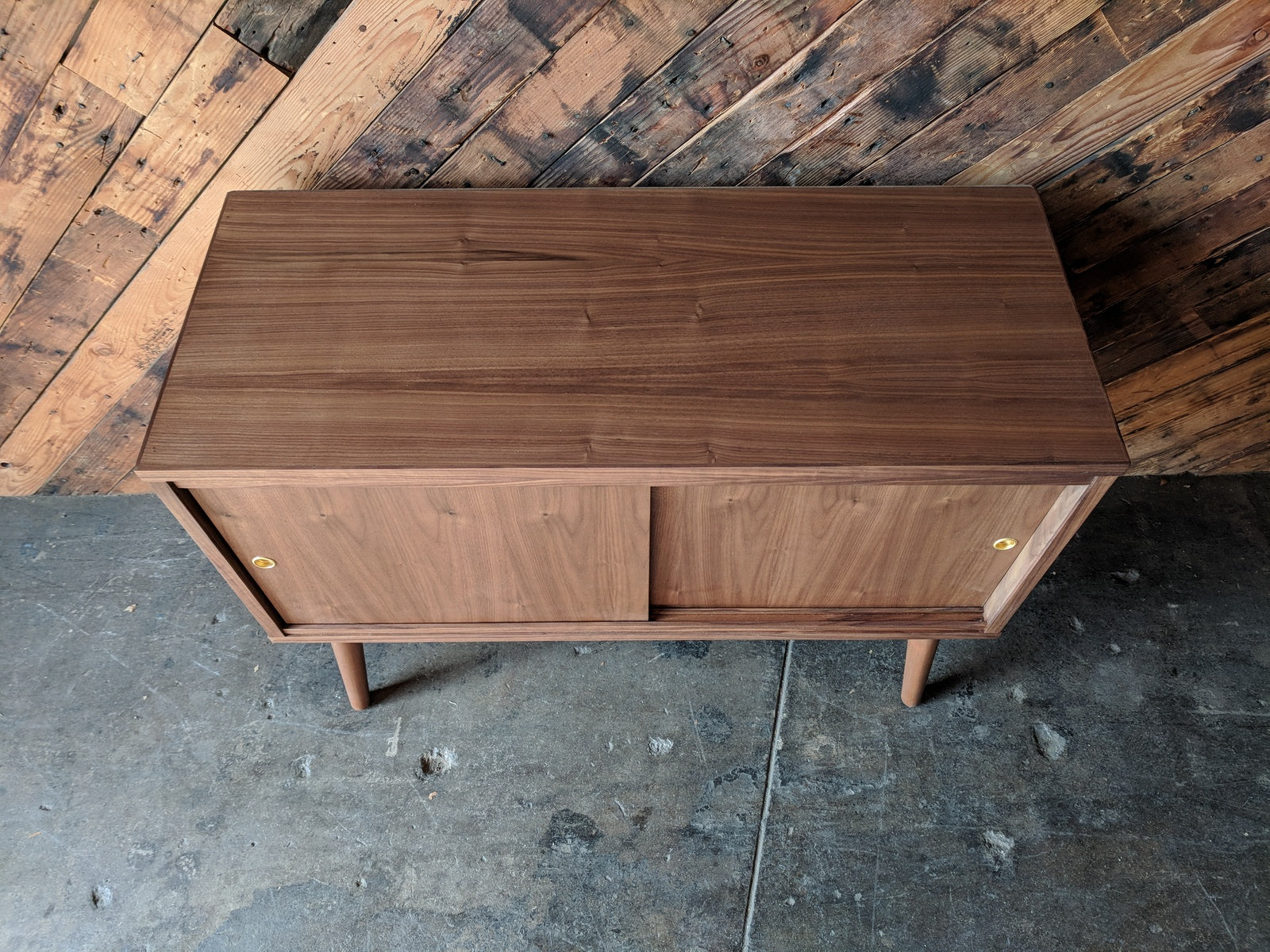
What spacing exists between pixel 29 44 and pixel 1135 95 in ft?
4.43

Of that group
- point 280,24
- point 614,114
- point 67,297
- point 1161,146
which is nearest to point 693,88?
point 614,114

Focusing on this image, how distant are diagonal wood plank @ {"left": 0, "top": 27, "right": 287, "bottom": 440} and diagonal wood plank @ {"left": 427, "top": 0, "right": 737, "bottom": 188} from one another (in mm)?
266

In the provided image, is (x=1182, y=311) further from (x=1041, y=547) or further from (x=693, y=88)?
(x=693, y=88)

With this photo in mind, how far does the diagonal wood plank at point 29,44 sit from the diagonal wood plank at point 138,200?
11cm

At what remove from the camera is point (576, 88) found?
1.17 m

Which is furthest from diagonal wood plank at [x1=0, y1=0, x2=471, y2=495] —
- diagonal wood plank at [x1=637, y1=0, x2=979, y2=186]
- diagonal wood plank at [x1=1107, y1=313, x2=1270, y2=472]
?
diagonal wood plank at [x1=1107, y1=313, x2=1270, y2=472]

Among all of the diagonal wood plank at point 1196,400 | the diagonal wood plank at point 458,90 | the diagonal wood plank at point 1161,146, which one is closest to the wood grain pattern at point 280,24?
the diagonal wood plank at point 458,90

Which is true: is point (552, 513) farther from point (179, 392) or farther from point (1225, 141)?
point (1225, 141)

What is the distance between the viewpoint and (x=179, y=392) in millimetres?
1014

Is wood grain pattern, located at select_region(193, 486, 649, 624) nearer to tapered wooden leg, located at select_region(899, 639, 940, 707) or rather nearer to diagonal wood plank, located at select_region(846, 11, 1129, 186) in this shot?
tapered wooden leg, located at select_region(899, 639, 940, 707)

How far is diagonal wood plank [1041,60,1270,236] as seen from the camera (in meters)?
1.15

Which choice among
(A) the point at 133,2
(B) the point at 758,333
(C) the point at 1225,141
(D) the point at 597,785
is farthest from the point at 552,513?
(C) the point at 1225,141

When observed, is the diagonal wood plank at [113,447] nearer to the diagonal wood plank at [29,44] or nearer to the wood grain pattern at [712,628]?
the diagonal wood plank at [29,44]

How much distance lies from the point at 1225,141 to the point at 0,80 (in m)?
1.54
